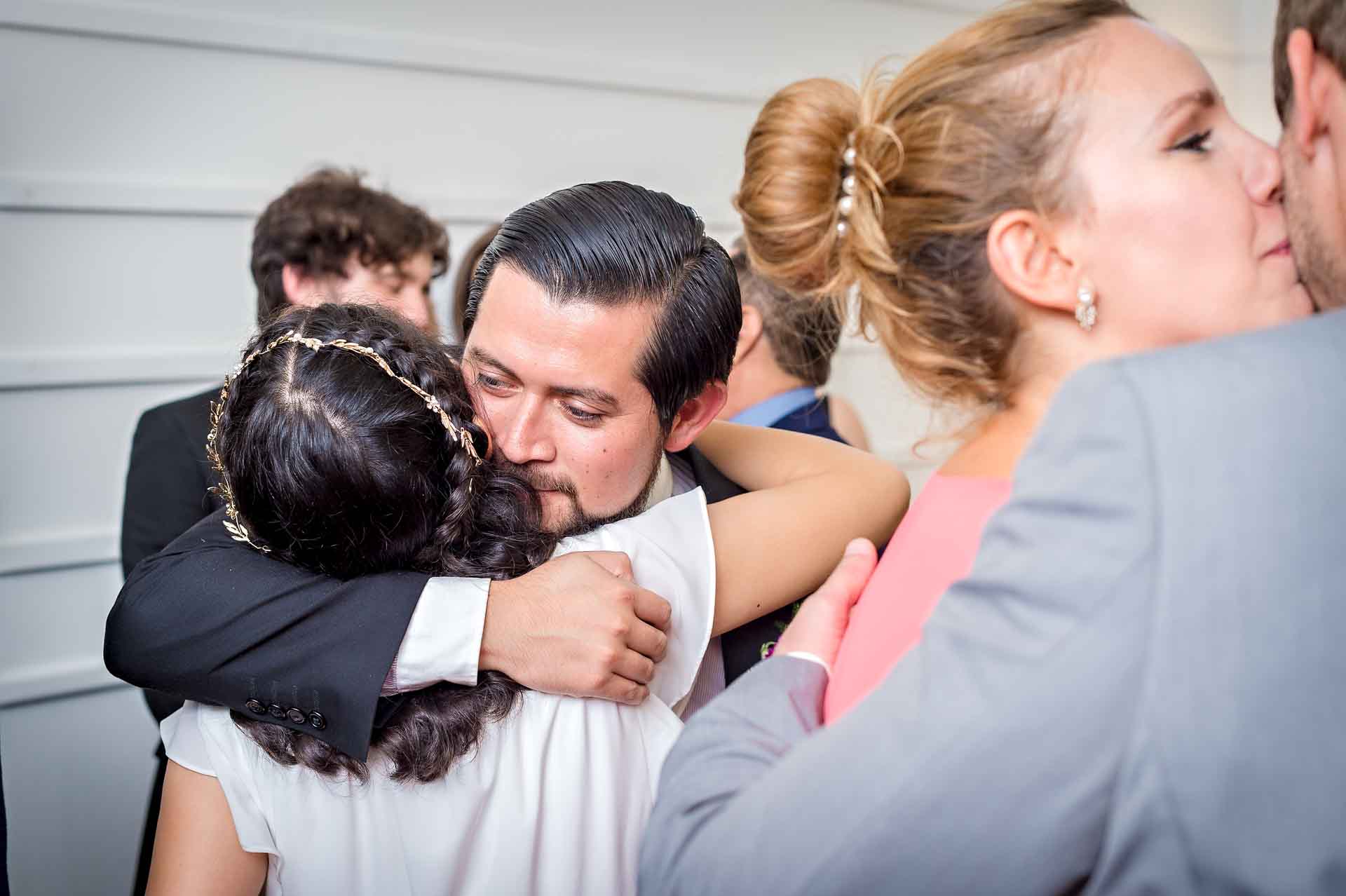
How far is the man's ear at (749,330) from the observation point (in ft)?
6.43

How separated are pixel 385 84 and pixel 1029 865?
2.50 meters

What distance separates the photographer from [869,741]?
2.30 feet

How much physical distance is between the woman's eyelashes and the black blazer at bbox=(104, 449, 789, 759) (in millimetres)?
815

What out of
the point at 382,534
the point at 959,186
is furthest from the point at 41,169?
the point at 959,186

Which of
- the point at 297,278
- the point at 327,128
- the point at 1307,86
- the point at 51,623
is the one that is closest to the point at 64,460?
the point at 51,623

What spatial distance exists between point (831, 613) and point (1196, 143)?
0.52 meters

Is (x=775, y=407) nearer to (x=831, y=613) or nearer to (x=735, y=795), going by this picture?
(x=831, y=613)

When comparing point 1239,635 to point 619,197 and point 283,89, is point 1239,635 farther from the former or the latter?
point 283,89

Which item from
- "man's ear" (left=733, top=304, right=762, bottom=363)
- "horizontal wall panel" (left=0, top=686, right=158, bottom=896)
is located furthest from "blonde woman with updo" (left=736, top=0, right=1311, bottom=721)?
"horizontal wall panel" (left=0, top=686, right=158, bottom=896)

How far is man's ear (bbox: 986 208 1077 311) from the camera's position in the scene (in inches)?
37.1

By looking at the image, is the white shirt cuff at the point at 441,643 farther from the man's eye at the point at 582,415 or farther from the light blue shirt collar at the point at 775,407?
the light blue shirt collar at the point at 775,407

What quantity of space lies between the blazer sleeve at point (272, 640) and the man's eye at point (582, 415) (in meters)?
0.30

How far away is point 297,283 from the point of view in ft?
7.39

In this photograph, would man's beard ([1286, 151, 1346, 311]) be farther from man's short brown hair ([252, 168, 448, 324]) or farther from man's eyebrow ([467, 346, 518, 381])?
man's short brown hair ([252, 168, 448, 324])
